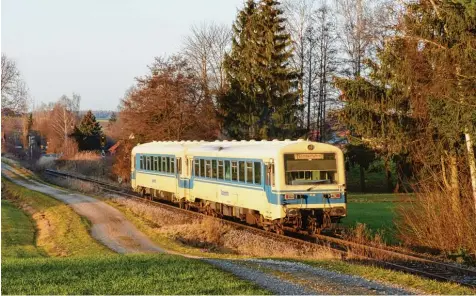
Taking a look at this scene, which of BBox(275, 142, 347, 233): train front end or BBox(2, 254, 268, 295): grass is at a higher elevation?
BBox(275, 142, 347, 233): train front end

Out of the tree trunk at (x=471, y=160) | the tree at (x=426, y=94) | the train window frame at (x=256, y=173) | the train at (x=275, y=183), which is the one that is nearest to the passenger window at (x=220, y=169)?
the train at (x=275, y=183)

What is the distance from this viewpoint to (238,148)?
22.3 m

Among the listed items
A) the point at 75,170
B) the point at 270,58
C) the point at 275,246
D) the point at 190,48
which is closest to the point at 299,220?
the point at 275,246

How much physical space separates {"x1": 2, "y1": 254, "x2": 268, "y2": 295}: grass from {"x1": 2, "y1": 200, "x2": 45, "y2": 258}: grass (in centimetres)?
618

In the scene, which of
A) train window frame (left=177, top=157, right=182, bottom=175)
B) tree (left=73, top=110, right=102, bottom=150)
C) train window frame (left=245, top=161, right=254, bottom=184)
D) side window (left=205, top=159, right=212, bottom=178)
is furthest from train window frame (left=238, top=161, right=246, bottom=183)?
tree (left=73, top=110, right=102, bottom=150)

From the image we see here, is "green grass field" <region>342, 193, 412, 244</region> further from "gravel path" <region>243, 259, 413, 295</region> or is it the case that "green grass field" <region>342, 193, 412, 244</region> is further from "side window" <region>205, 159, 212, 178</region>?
"gravel path" <region>243, 259, 413, 295</region>

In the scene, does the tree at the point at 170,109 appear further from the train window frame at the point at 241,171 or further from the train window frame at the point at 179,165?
the train window frame at the point at 241,171

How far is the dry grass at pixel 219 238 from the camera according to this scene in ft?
57.1

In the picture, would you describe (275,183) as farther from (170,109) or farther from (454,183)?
(170,109)

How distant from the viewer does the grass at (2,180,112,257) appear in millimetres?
20528

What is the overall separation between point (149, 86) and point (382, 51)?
29529 mm

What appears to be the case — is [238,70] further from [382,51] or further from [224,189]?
[382,51]

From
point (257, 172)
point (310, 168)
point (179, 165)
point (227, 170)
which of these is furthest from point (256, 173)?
point (179, 165)

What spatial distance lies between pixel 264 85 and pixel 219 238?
23.5 meters
